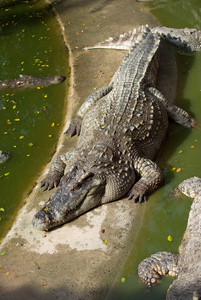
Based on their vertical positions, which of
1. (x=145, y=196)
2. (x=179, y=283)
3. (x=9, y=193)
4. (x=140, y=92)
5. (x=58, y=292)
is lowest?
(x=9, y=193)

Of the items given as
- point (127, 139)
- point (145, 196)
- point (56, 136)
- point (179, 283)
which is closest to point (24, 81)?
point (56, 136)

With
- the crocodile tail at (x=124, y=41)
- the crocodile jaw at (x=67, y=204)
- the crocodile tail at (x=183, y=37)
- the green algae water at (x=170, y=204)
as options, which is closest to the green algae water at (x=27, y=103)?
the crocodile jaw at (x=67, y=204)

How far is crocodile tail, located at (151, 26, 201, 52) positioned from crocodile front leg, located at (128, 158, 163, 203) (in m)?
4.44

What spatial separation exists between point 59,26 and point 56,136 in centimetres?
545

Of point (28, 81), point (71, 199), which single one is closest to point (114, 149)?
point (71, 199)

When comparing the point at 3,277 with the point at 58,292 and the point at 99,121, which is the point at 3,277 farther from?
the point at 99,121

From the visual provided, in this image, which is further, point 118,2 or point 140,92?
point 118,2

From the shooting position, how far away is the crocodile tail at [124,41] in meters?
8.94

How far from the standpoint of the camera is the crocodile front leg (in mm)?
5422

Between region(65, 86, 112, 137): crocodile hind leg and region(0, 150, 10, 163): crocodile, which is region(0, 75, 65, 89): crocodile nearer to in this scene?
A: region(65, 86, 112, 137): crocodile hind leg

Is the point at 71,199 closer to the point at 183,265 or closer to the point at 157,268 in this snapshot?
the point at 157,268

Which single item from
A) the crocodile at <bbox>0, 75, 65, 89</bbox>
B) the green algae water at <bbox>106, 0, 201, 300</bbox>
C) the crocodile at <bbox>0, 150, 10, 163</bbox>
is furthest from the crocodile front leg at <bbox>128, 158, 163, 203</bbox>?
the crocodile at <bbox>0, 75, 65, 89</bbox>

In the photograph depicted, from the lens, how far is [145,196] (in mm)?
5461

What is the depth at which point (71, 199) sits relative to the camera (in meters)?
5.13
